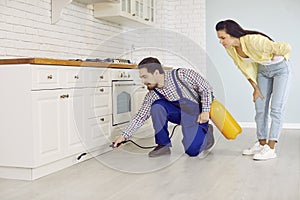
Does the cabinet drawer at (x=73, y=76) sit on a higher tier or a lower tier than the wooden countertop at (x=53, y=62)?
lower

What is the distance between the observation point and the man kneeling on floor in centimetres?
308

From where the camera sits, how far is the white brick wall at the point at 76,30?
3.10 meters

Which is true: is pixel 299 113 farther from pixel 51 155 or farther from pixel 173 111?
pixel 51 155

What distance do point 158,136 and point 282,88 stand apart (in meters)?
1.01

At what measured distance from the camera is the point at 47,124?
2627mm

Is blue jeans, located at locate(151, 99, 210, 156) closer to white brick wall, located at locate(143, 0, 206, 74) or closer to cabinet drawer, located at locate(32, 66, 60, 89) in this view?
cabinet drawer, located at locate(32, 66, 60, 89)

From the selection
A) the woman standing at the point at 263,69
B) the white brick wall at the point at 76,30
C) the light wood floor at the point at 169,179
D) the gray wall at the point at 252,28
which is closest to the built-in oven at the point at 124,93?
the light wood floor at the point at 169,179

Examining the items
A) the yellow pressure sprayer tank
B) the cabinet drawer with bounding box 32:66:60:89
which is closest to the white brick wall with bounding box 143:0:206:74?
the yellow pressure sprayer tank

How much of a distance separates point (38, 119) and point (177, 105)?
1.15 meters

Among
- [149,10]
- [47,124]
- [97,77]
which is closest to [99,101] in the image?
[97,77]

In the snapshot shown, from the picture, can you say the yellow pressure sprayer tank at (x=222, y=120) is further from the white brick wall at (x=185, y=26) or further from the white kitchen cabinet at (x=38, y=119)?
the white brick wall at (x=185, y=26)

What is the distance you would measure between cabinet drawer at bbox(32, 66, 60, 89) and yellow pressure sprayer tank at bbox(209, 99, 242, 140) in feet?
4.25

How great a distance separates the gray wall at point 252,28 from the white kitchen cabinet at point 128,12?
34.4 inches

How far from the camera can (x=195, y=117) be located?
3256mm
